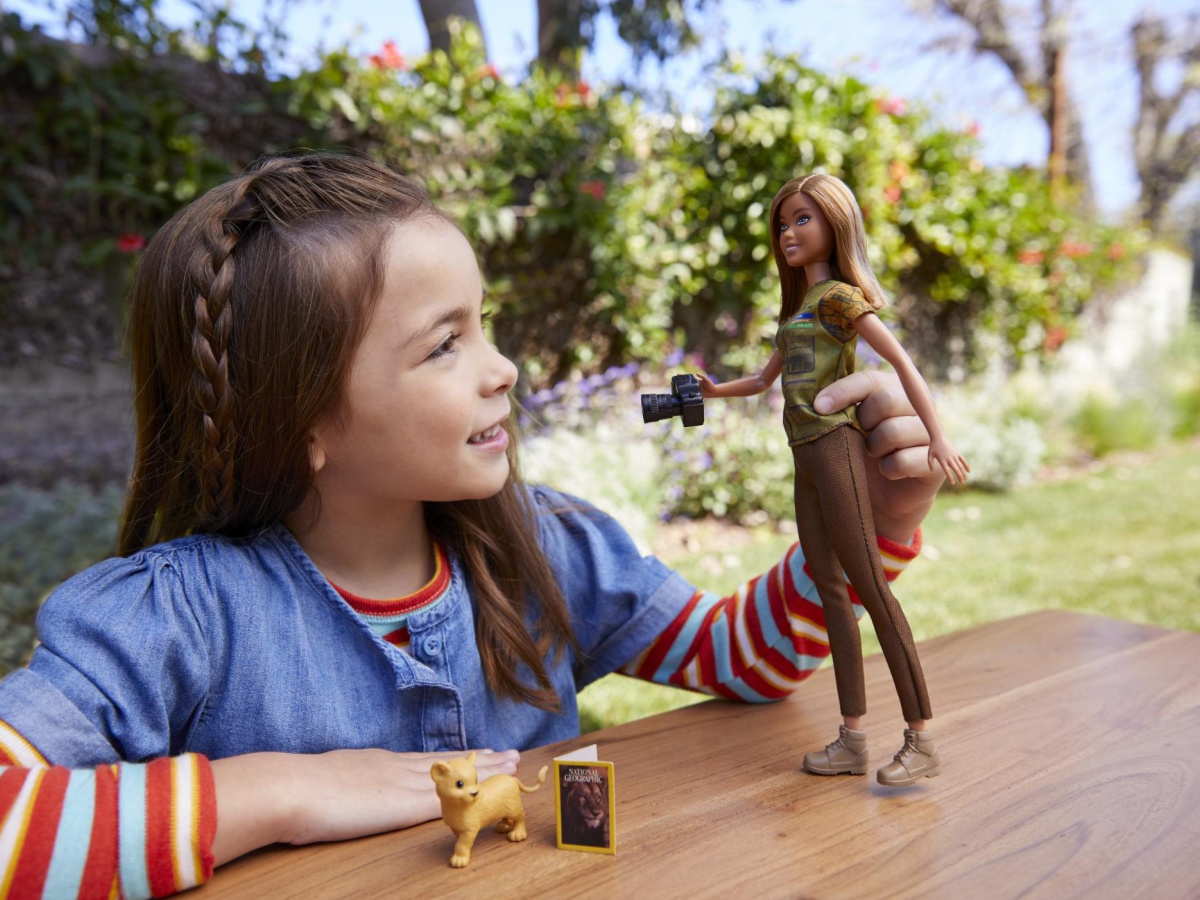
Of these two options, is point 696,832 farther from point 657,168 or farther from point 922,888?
point 657,168

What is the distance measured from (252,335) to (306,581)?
33 centimetres

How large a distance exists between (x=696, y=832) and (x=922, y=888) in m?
0.23

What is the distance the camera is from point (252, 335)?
1200mm

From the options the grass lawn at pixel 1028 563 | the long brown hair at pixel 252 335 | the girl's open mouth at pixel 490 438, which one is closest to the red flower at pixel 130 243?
the grass lawn at pixel 1028 563

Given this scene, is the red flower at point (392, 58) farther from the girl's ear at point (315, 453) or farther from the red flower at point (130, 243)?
the girl's ear at point (315, 453)

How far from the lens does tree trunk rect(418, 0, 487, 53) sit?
21.5 feet

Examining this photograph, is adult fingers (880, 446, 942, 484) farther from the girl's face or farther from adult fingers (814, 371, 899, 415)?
the girl's face

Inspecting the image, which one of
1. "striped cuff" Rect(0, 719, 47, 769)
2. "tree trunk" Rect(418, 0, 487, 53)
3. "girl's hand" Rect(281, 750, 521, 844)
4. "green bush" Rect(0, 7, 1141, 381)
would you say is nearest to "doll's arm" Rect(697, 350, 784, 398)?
"girl's hand" Rect(281, 750, 521, 844)

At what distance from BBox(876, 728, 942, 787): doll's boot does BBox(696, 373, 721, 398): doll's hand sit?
1.44 feet

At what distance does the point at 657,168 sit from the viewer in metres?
5.68

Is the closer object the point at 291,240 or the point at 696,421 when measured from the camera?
the point at 696,421

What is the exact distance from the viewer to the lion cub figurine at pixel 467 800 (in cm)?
94

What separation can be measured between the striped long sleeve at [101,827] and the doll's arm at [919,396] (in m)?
0.80

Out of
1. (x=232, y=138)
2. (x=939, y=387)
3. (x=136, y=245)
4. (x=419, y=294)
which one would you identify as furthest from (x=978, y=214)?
(x=419, y=294)
